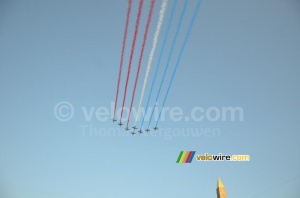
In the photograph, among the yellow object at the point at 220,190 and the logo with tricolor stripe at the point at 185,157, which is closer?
the logo with tricolor stripe at the point at 185,157

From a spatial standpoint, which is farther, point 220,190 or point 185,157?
point 220,190

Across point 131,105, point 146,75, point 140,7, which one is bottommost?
point 131,105

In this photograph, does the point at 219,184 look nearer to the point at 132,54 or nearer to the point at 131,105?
the point at 131,105

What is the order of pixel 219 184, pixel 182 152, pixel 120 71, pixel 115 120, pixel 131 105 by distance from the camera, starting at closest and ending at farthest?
pixel 120 71, pixel 131 105, pixel 115 120, pixel 182 152, pixel 219 184

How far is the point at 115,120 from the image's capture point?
26.1 meters

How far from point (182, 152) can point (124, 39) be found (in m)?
19.9

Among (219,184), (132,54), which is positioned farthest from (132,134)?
(219,184)

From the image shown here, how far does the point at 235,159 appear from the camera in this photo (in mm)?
26719

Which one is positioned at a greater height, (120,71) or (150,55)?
(150,55)

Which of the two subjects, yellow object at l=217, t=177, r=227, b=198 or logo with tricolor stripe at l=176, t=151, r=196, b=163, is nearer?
logo with tricolor stripe at l=176, t=151, r=196, b=163

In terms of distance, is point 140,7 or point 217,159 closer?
point 140,7

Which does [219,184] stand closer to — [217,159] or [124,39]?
[217,159]

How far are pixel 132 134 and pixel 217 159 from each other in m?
11.8

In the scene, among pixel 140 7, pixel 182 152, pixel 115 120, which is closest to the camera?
pixel 140 7
